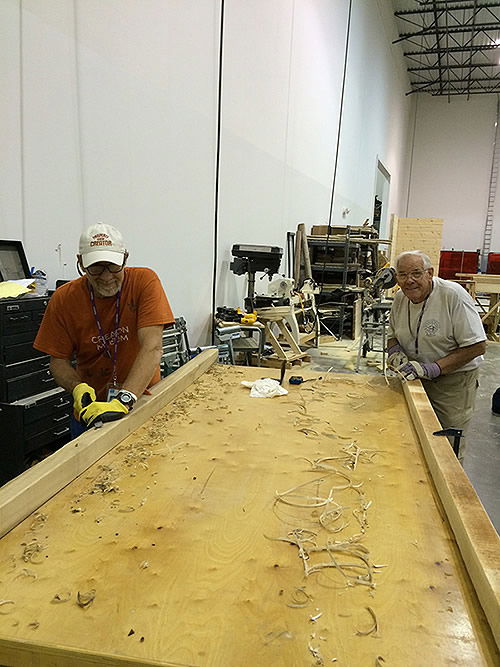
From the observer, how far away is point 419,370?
2428 mm

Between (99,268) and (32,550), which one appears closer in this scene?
(32,550)

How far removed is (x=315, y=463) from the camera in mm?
1552

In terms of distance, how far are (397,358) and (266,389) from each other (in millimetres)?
753

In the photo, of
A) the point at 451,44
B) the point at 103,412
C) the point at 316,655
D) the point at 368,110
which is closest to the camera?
the point at 316,655

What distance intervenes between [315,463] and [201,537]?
20.1 inches

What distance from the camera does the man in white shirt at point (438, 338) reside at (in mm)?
2484

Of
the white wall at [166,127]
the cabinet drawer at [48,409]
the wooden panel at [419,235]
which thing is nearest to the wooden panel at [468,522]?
the cabinet drawer at [48,409]

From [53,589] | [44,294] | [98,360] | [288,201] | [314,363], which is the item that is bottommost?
[314,363]

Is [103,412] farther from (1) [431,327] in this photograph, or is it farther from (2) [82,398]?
(1) [431,327]

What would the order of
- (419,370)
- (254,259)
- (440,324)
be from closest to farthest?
(419,370) < (440,324) < (254,259)

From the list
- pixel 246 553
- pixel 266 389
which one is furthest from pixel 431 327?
pixel 246 553

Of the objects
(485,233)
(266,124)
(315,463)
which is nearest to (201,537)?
(315,463)

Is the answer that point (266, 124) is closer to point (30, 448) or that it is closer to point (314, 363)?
point (314, 363)

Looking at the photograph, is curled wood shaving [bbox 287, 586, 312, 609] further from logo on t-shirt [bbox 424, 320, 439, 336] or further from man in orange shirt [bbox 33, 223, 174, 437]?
logo on t-shirt [bbox 424, 320, 439, 336]
